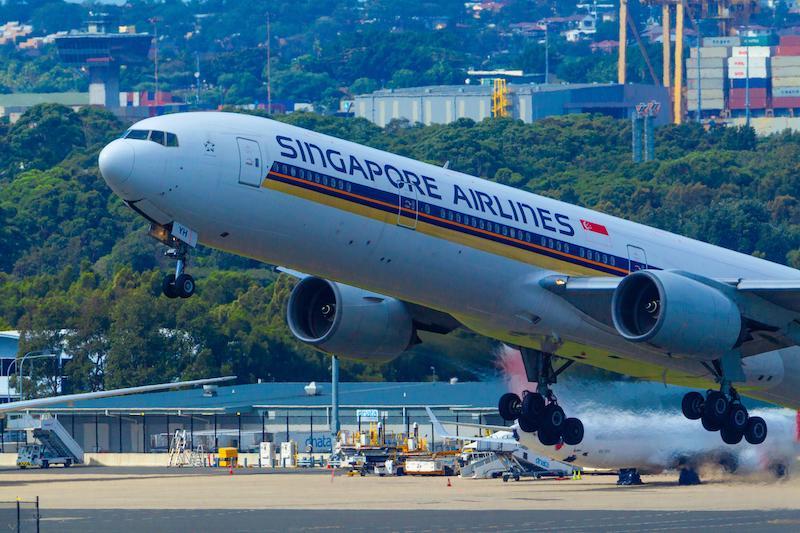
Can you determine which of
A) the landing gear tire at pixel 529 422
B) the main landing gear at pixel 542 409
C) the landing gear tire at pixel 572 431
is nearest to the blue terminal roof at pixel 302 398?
the main landing gear at pixel 542 409

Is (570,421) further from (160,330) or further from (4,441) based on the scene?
(160,330)

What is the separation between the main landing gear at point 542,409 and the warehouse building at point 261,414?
60258mm

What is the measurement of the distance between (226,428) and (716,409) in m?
75.8

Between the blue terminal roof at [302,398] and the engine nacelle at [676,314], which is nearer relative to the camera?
the engine nacelle at [676,314]

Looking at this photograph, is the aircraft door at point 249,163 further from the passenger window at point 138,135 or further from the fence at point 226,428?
the fence at point 226,428

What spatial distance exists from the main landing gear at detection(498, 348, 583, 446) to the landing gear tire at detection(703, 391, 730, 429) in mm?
4088

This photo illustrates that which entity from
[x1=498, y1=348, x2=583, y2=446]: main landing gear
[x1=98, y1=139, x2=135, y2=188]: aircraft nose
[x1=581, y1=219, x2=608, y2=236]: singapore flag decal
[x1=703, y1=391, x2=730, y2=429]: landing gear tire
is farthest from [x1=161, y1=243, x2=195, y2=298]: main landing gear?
[x1=703, y1=391, x2=730, y2=429]: landing gear tire

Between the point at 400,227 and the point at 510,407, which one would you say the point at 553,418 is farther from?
the point at 400,227

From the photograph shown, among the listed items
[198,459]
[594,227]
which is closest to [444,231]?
[594,227]

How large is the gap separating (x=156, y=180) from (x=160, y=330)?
99.9 meters

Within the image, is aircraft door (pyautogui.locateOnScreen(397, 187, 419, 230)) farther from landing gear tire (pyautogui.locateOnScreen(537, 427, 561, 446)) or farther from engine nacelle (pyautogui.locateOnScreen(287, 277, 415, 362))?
landing gear tire (pyautogui.locateOnScreen(537, 427, 561, 446))

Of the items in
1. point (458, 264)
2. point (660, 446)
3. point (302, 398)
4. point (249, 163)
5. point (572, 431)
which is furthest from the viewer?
point (302, 398)

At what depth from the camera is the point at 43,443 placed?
373ft

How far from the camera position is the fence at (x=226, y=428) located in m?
119
